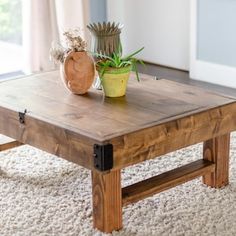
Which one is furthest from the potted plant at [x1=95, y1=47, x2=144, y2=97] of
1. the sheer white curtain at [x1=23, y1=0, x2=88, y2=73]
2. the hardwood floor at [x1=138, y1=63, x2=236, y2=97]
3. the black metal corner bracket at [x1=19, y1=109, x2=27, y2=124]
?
the sheer white curtain at [x1=23, y1=0, x2=88, y2=73]

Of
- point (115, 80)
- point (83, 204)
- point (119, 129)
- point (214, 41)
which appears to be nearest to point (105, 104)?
point (115, 80)

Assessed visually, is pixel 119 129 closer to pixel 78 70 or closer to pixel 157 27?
pixel 78 70

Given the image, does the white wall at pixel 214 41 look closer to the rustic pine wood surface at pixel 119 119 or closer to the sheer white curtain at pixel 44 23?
the sheer white curtain at pixel 44 23

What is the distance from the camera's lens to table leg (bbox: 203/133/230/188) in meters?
2.57

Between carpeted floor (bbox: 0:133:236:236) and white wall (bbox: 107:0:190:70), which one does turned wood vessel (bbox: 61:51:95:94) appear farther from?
white wall (bbox: 107:0:190:70)

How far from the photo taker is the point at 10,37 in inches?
184

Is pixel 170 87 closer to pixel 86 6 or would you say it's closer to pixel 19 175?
pixel 19 175

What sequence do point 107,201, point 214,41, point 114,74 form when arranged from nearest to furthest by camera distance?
point 107,201 → point 114,74 → point 214,41

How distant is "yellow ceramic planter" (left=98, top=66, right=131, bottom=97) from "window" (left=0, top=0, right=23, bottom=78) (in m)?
2.28

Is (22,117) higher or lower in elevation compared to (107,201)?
higher

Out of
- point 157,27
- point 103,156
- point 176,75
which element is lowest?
point 176,75

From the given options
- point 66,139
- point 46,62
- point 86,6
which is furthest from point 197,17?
point 66,139

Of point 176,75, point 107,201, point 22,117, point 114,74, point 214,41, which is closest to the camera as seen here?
point 107,201

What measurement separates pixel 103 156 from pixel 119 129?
0.14m
